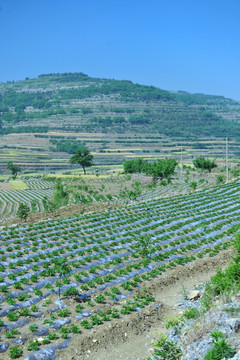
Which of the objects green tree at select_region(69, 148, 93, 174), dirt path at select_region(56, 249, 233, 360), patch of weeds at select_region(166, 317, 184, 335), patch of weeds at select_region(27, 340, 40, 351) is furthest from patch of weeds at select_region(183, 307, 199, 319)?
green tree at select_region(69, 148, 93, 174)

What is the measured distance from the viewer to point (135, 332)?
47.9 feet

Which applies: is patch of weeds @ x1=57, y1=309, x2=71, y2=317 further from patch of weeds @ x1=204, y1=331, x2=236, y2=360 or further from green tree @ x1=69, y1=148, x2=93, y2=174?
green tree @ x1=69, y1=148, x2=93, y2=174

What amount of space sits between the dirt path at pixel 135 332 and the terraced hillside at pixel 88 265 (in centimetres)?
19

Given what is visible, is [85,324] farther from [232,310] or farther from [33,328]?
[232,310]

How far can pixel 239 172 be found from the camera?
70.4 meters

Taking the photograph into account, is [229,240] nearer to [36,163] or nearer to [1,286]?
[1,286]

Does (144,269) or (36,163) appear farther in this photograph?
(36,163)

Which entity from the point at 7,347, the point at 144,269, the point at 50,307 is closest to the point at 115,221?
the point at 144,269

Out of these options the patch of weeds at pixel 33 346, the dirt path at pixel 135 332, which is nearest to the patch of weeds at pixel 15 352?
the patch of weeds at pixel 33 346

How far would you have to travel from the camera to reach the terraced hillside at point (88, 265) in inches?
556

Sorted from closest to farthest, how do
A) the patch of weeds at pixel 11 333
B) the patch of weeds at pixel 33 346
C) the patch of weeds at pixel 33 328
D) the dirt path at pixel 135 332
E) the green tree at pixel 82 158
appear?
the patch of weeds at pixel 33 346, the dirt path at pixel 135 332, the patch of weeds at pixel 11 333, the patch of weeds at pixel 33 328, the green tree at pixel 82 158

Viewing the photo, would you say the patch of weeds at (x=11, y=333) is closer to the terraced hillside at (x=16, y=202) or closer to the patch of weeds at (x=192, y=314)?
the patch of weeds at (x=192, y=314)

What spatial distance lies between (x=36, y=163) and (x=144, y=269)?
127697mm

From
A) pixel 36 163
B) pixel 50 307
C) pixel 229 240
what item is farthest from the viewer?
pixel 36 163
